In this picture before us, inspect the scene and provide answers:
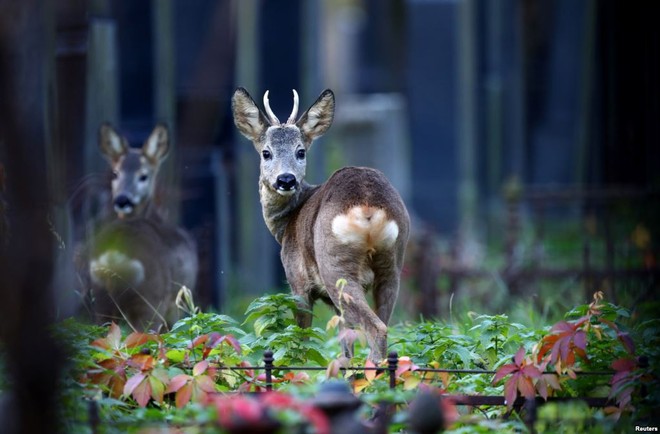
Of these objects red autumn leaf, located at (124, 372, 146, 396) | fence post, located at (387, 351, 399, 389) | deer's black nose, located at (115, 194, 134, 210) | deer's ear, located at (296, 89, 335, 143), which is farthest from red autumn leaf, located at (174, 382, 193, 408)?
deer's black nose, located at (115, 194, 134, 210)

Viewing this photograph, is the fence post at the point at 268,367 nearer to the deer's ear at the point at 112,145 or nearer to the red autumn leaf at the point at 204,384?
the red autumn leaf at the point at 204,384

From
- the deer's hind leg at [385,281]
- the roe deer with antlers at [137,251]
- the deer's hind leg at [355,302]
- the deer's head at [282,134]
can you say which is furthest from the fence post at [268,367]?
the roe deer with antlers at [137,251]

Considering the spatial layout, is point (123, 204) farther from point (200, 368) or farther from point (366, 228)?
point (200, 368)

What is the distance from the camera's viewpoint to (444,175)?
67.4 feet

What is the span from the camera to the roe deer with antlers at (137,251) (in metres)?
8.72

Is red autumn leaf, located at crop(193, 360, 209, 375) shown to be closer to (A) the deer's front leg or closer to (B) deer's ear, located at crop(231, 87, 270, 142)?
(A) the deer's front leg

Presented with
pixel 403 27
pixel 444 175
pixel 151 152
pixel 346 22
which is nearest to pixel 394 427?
pixel 151 152

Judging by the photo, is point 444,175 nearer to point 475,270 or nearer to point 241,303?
point 475,270

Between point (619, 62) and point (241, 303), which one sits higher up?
point (619, 62)

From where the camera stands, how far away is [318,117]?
776 centimetres

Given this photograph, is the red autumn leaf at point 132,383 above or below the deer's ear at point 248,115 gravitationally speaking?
below

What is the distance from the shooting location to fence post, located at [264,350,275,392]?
5598mm

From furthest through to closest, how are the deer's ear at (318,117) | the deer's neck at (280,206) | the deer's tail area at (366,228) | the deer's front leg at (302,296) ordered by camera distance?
1. the deer's ear at (318,117)
2. the deer's neck at (280,206)
3. the deer's front leg at (302,296)
4. the deer's tail area at (366,228)

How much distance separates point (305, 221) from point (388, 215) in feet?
2.52
